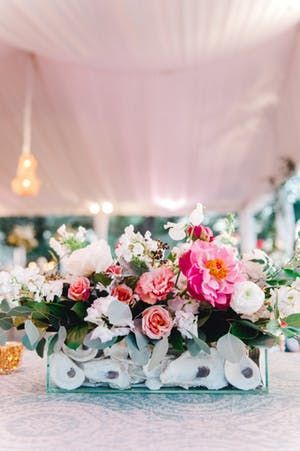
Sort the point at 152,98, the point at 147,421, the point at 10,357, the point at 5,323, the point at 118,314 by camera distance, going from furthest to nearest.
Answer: the point at 152,98, the point at 10,357, the point at 5,323, the point at 118,314, the point at 147,421

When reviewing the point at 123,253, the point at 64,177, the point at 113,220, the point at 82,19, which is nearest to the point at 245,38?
the point at 82,19

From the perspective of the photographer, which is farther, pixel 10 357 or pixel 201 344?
pixel 10 357

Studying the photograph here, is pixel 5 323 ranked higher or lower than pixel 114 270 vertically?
lower

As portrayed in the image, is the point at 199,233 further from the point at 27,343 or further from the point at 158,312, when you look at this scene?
the point at 27,343

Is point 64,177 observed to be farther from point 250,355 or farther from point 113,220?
point 250,355

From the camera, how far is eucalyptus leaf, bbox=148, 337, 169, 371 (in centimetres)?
84

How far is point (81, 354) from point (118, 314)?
0.42 feet

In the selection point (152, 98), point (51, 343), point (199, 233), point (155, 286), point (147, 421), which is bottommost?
point (147, 421)

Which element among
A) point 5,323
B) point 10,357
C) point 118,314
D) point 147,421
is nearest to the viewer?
point 147,421

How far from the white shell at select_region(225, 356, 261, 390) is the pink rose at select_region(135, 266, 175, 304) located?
0.18 metres

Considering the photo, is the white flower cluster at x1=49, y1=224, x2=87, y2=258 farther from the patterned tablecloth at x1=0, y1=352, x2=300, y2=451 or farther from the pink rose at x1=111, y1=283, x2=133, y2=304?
the patterned tablecloth at x1=0, y1=352, x2=300, y2=451

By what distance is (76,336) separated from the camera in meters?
0.89

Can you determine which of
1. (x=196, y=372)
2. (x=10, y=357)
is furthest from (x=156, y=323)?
(x=10, y=357)

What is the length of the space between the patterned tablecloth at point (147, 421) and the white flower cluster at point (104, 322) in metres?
0.12
